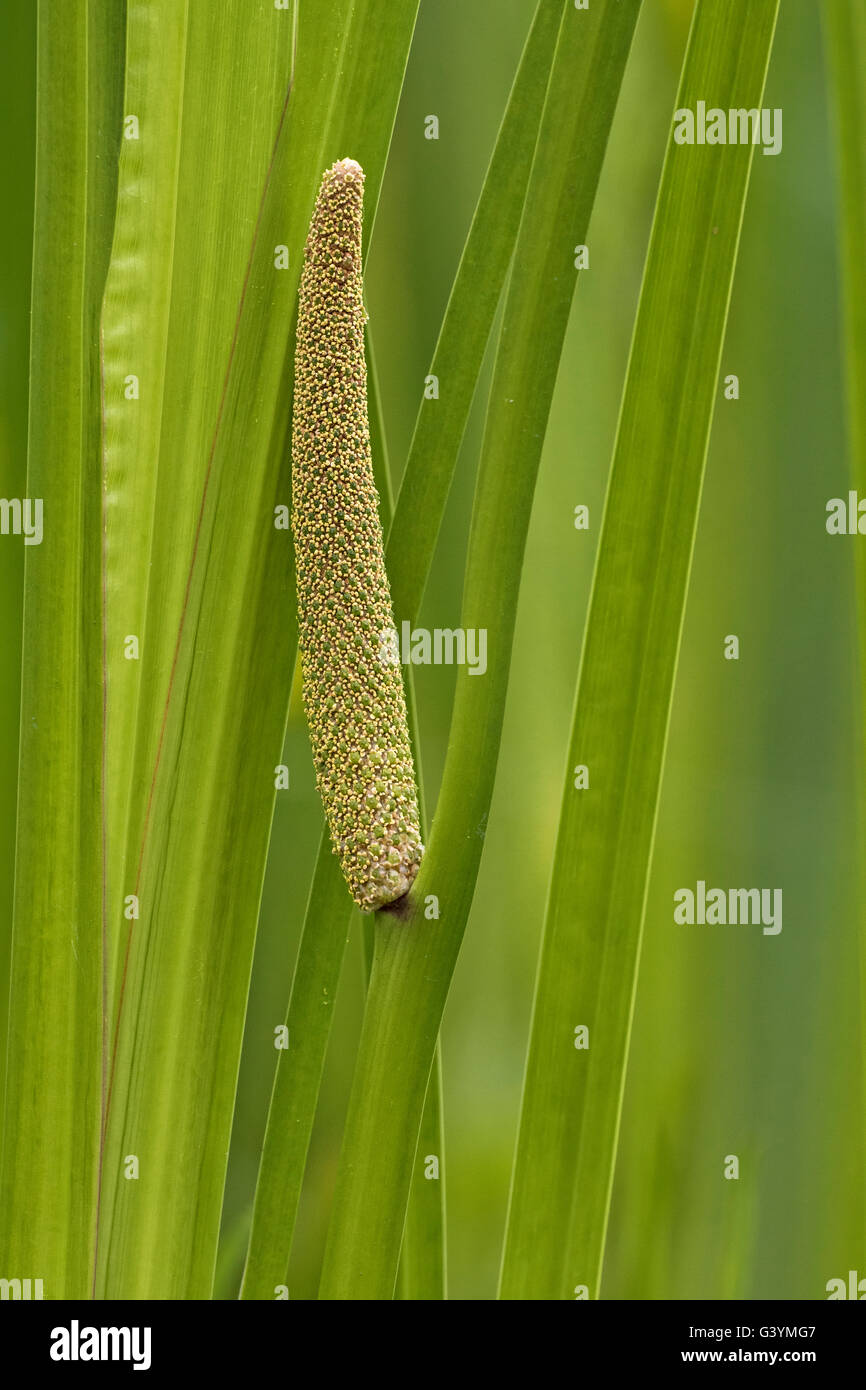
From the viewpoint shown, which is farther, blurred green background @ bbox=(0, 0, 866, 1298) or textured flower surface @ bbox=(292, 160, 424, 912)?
blurred green background @ bbox=(0, 0, 866, 1298)

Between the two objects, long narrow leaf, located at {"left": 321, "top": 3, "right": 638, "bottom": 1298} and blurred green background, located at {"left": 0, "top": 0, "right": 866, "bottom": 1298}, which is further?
blurred green background, located at {"left": 0, "top": 0, "right": 866, "bottom": 1298}

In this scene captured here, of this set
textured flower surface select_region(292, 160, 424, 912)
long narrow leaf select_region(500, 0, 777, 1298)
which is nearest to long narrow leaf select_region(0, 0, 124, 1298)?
textured flower surface select_region(292, 160, 424, 912)

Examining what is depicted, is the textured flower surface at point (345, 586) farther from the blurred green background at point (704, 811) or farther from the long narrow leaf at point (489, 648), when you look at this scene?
the blurred green background at point (704, 811)

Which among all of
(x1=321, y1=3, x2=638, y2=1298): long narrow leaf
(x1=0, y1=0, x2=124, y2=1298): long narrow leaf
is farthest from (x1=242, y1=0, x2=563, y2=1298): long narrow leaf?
(x1=0, y1=0, x2=124, y2=1298): long narrow leaf

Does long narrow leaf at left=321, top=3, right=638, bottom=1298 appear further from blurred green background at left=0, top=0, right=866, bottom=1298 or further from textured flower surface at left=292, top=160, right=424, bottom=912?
blurred green background at left=0, top=0, right=866, bottom=1298

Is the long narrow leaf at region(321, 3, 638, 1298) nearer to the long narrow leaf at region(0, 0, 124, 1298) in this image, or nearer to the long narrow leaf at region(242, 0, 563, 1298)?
the long narrow leaf at region(242, 0, 563, 1298)
